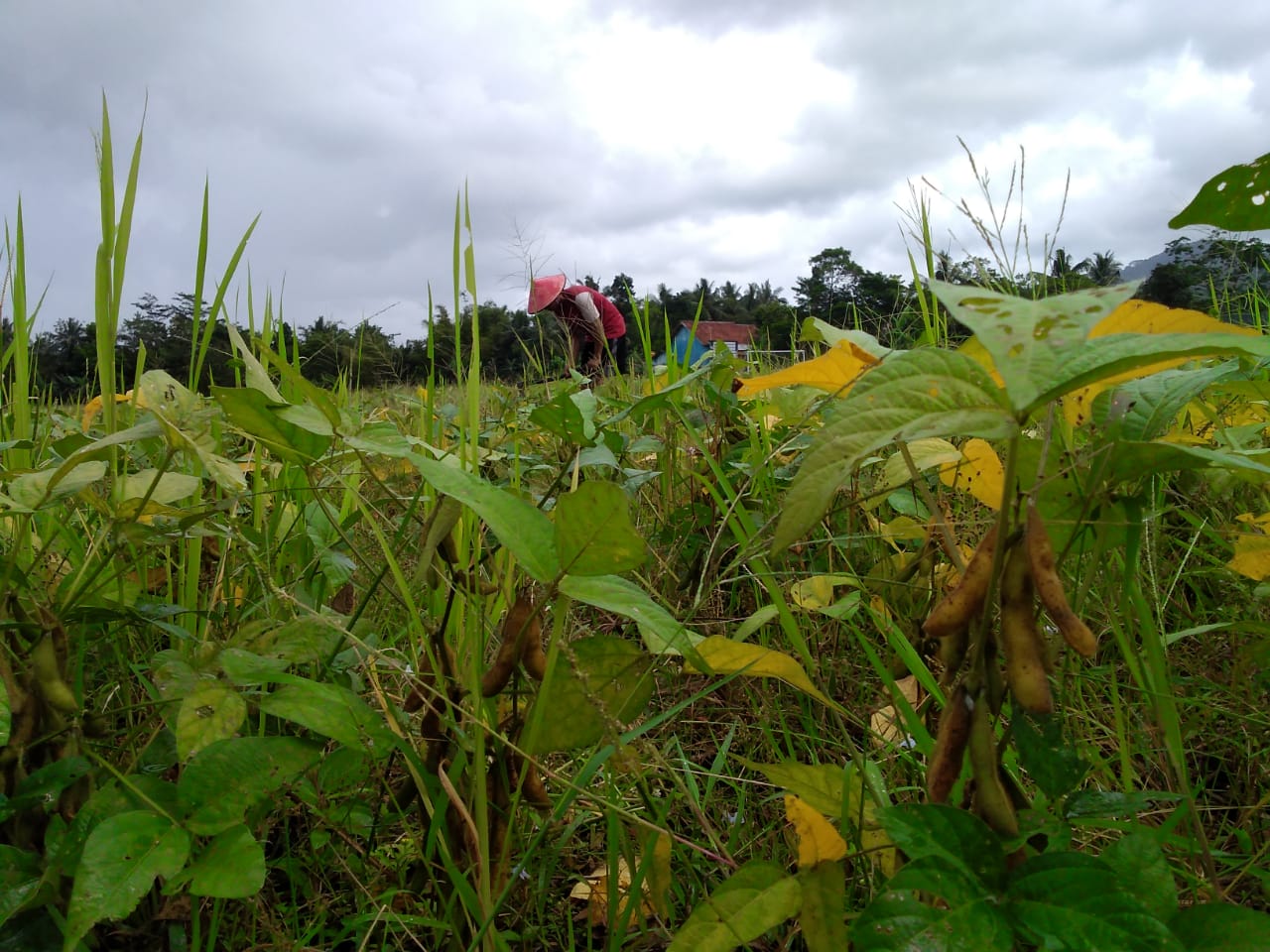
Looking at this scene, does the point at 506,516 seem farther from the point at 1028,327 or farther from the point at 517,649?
the point at 1028,327

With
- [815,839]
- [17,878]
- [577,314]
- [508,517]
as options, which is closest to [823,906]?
[815,839]

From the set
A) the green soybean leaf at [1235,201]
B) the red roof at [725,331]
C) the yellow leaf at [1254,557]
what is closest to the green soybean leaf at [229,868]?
the green soybean leaf at [1235,201]

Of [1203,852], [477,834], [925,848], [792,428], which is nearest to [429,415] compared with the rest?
[477,834]

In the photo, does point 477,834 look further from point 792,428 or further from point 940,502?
→ point 792,428

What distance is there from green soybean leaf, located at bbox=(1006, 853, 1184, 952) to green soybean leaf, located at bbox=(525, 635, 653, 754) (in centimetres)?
33

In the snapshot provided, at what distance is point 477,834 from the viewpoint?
0.65m

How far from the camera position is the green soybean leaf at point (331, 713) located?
24.3 inches

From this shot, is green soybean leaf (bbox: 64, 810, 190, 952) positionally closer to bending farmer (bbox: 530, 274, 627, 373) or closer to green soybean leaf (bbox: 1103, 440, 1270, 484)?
green soybean leaf (bbox: 1103, 440, 1270, 484)

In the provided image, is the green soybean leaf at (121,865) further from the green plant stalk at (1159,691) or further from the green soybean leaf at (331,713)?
the green plant stalk at (1159,691)

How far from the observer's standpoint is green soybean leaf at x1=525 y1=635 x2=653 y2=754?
0.69 metres

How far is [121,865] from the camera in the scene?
55cm

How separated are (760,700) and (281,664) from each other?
2.12 feet

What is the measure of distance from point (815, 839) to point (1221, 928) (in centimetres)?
24

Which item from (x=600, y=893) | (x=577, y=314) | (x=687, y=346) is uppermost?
Answer: (x=577, y=314)
